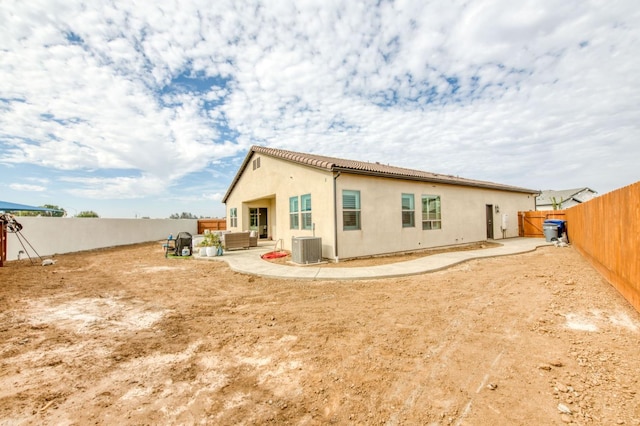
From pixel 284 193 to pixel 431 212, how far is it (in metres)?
6.88

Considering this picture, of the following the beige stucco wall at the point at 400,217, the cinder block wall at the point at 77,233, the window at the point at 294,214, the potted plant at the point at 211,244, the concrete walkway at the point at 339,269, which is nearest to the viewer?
the concrete walkway at the point at 339,269

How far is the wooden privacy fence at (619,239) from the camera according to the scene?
14.4 feet

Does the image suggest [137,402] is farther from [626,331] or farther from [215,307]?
[626,331]

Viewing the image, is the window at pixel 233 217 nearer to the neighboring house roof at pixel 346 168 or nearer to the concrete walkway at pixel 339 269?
the neighboring house roof at pixel 346 168

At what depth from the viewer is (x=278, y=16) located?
23.8ft

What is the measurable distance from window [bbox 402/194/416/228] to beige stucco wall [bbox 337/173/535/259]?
0.18 meters

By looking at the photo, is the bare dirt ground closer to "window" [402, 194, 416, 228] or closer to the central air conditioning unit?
the central air conditioning unit

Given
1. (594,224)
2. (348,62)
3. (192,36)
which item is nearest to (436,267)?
(594,224)

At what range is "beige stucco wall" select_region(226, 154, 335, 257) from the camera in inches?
384

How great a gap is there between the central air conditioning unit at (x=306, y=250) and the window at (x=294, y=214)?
7.90 ft

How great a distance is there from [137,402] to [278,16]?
27.8 feet

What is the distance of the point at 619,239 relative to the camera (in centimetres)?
521

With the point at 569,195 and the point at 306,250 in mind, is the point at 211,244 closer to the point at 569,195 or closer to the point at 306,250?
the point at 306,250

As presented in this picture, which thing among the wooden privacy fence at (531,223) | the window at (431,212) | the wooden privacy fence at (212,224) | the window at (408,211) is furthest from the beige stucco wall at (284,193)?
the wooden privacy fence at (531,223)
